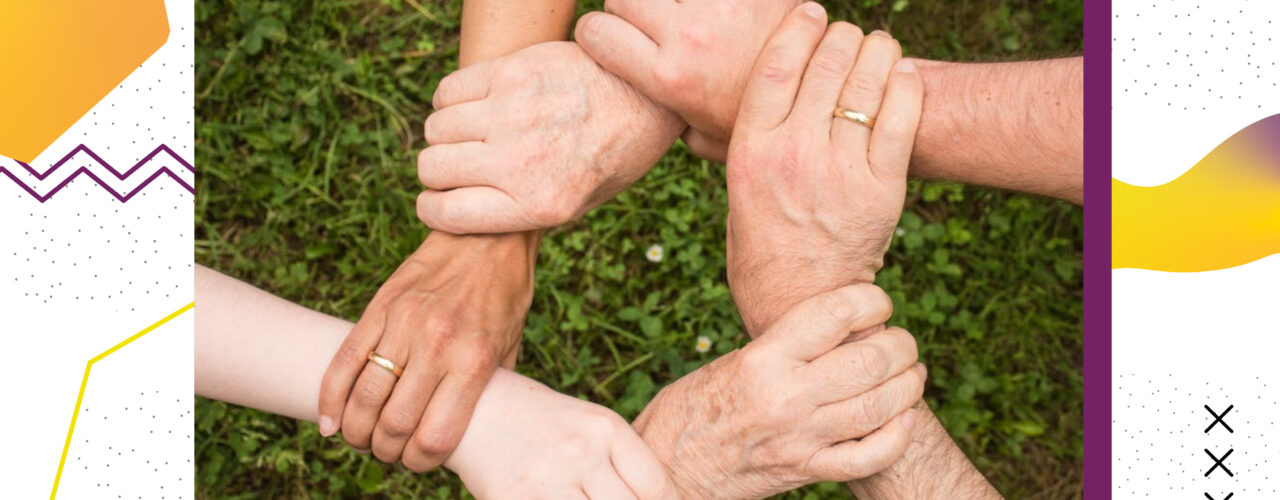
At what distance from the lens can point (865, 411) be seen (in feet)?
6.54

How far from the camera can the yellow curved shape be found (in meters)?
1.68

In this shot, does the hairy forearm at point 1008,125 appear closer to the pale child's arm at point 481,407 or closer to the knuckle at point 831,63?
the knuckle at point 831,63

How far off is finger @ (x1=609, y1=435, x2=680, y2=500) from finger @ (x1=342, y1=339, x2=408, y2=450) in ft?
1.70

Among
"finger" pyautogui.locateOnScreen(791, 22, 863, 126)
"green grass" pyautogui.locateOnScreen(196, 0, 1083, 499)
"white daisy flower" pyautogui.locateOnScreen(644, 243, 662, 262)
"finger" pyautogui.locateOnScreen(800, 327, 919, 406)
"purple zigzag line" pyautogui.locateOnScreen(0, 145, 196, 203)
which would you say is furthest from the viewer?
"white daisy flower" pyautogui.locateOnScreen(644, 243, 662, 262)

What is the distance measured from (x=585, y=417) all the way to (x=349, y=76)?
1.95 m

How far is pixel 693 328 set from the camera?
335 centimetres

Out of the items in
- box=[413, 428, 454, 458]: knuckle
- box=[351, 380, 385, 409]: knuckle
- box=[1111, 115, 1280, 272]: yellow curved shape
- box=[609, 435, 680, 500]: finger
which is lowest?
box=[413, 428, 454, 458]: knuckle

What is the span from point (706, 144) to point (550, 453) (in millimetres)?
898

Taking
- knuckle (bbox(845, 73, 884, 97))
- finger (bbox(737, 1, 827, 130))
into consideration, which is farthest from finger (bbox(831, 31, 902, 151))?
finger (bbox(737, 1, 827, 130))

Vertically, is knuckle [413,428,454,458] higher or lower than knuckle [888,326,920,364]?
lower

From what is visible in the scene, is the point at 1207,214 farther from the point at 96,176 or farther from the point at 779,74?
the point at 96,176

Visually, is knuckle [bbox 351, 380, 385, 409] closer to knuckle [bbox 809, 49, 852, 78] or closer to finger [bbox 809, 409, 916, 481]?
finger [bbox 809, 409, 916, 481]

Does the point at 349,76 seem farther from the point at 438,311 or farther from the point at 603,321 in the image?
the point at 438,311

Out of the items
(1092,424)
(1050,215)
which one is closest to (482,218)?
(1092,424)
